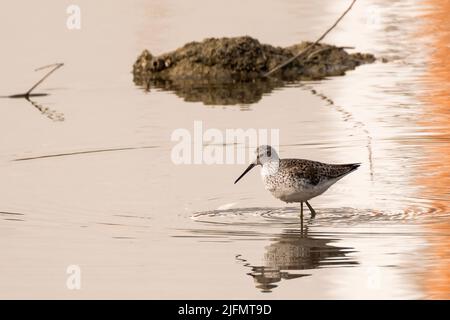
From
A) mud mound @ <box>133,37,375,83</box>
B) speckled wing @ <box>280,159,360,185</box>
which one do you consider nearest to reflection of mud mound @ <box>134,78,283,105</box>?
mud mound @ <box>133,37,375,83</box>

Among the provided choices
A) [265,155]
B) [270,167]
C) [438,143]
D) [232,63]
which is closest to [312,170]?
[270,167]

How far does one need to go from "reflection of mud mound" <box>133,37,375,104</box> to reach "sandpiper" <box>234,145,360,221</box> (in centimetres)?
848

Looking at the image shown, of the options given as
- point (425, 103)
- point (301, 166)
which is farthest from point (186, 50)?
point (301, 166)

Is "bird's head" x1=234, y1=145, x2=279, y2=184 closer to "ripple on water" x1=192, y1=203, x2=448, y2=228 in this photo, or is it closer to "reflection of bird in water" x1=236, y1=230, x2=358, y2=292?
"ripple on water" x1=192, y1=203, x2=448, y2=228

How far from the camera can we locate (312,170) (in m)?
14.1

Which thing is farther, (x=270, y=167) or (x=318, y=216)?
(x=270, y=167)

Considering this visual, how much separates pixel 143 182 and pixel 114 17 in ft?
48.3

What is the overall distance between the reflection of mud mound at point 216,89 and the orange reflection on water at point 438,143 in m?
2.73

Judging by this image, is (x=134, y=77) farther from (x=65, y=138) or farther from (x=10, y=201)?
(x=10, y=201)

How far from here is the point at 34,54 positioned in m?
25.6

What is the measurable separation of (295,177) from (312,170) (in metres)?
0.23

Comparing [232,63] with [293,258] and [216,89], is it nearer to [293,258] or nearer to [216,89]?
[216,89]

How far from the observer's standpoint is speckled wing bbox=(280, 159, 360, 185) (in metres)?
14.0

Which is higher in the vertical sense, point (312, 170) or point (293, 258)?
point (312, 170)
